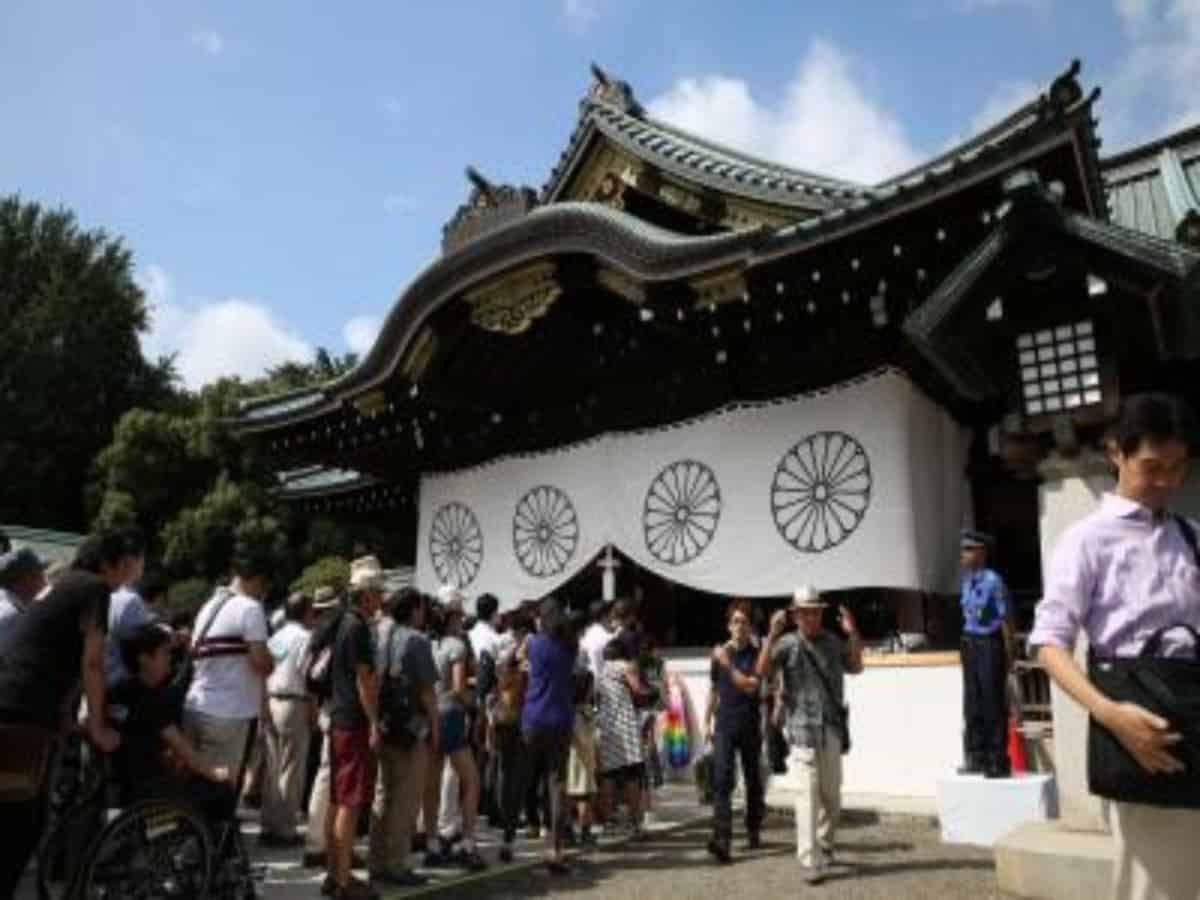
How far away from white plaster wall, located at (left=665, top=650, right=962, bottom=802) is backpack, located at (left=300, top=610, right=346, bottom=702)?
17.9 feet

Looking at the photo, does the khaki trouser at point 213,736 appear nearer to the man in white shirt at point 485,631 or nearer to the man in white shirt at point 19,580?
the man in white shirt at point 19,580

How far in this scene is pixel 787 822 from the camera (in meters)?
9.34

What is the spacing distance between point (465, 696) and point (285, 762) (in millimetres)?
1464

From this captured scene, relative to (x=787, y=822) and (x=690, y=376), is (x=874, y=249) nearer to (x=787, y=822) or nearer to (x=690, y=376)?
(x=690, y=376)

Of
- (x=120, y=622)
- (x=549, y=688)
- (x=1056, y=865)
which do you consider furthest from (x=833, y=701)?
(x=120, y=622)

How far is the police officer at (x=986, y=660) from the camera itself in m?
7.88

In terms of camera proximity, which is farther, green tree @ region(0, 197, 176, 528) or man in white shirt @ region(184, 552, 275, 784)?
green tree @ region(0, 197, 176, 528)

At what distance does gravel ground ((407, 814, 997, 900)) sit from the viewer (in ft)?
21.5

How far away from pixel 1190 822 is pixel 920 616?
8604 millimetres

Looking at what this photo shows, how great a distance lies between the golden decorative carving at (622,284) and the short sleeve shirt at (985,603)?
4.63m

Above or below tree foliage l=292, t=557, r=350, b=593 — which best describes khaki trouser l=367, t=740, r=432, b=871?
below

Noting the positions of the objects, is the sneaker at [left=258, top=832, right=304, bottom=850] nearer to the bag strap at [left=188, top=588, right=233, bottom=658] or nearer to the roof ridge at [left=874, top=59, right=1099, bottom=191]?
the bag strap at [left=188, top=588, right=233, bottom=658]

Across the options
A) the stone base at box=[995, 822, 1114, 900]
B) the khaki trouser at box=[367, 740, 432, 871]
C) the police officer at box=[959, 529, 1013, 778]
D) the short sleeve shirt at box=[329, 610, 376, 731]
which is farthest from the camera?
the police officer at box=[959, 529, 1013, 778]

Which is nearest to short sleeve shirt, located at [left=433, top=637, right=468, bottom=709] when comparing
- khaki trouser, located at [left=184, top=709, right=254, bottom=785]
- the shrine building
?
khaki trouser, located at [left=184, top=709, right=254, bottom=785]
